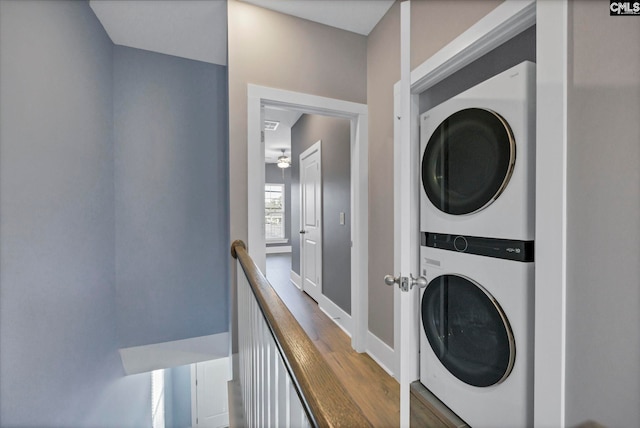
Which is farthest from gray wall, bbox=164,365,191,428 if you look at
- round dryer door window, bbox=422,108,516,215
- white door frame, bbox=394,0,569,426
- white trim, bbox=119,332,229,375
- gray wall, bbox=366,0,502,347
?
round dryer door window, bbox=422,108,516,215

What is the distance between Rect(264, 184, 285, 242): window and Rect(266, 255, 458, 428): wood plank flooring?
490 centimetres

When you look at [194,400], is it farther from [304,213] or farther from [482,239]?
[482,239]

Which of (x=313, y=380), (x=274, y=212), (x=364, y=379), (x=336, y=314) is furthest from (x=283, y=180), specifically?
(x=313, y=380)

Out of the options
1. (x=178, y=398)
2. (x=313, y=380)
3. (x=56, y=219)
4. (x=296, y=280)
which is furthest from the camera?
(x=296, y=280)

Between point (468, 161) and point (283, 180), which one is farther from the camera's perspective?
point (283, 180)

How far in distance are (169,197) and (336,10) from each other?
2.13 metres

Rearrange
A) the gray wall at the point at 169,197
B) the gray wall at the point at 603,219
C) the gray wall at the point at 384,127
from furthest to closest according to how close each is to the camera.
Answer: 1. the gray wall at the point at 169,197
2. the gray wall at the point at 384,127
3. the gray wall at the point at 603,219

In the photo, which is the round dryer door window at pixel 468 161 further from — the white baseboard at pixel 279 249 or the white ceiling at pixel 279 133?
the white baseboard at pixel 279 249

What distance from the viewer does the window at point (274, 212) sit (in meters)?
8.02

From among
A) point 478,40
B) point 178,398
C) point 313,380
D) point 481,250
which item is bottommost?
point 178,398

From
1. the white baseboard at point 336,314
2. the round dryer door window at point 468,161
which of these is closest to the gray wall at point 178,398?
the white baseboard at point 336,314

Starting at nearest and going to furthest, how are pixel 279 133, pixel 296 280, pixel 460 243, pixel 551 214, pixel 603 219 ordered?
pixel 603 219 → pixel 551 214 → pixel 460 243 → pixel 296 280 → pixel 279 133

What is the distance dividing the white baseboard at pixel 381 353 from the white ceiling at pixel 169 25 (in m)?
2.75

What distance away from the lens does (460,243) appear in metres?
1.46
